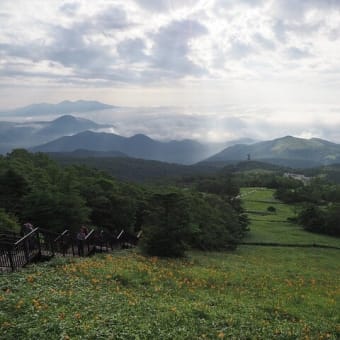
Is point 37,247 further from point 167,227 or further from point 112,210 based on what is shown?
point 112,210

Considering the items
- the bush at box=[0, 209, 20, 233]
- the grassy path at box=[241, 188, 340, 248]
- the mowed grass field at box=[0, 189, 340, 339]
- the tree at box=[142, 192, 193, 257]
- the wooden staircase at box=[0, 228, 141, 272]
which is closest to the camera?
the mowed grass field at box=[0, 189, 340, 339]

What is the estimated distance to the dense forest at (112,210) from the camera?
31.4 m

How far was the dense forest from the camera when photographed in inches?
1238

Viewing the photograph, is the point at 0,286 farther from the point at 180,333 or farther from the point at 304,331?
the point at 304,331

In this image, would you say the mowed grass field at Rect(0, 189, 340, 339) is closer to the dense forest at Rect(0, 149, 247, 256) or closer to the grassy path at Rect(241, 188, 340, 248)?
the dense forest at Rect(0, 149, 247, 256)

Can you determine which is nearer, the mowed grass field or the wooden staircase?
the mowed grass field

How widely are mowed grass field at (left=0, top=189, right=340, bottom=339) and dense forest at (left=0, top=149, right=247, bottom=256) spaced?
8476mm

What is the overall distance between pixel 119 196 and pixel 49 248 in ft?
86.5

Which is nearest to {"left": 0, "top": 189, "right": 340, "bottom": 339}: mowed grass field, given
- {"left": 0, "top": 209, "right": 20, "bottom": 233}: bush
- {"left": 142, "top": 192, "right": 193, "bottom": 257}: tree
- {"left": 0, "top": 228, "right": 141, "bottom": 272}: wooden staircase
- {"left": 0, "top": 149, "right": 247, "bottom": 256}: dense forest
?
{"left": 0, "top": 228, "right": 141, "bottom": 272}: wooden staircase

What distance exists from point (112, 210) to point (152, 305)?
37.0 meters

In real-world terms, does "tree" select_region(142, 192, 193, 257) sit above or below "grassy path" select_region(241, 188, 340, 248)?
above

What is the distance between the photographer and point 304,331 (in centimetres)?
1344

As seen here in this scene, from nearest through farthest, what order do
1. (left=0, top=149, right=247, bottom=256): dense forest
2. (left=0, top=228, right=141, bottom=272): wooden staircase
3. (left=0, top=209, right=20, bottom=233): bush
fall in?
(left=0, top=228, right=141, bottom=272): wooden staircase → (left=0, top=209, right=20, bottom=233): bush → (left=0, top=149, right=247, bottom=256): dense forest

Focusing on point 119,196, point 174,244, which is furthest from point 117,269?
point 119,196
